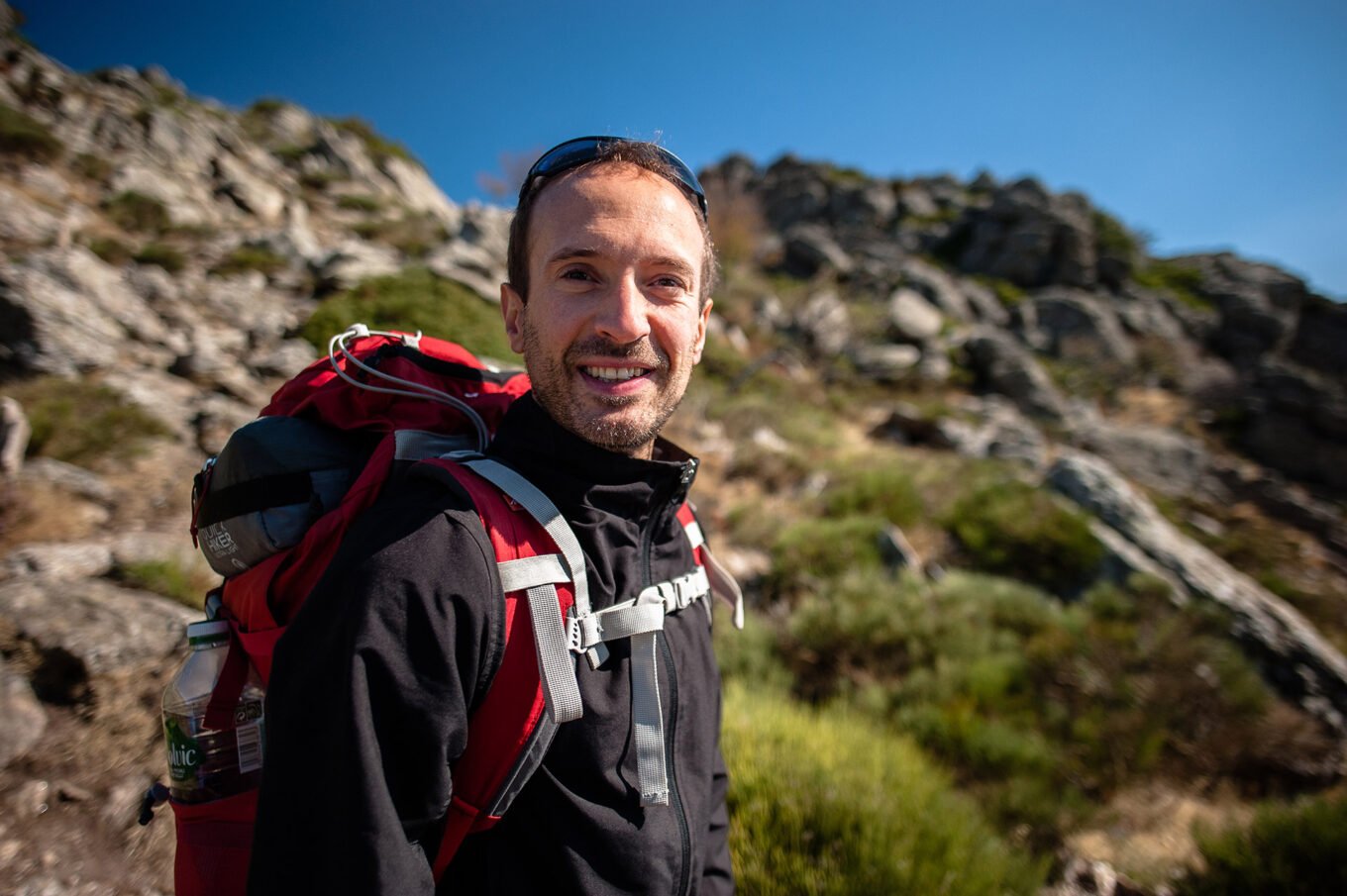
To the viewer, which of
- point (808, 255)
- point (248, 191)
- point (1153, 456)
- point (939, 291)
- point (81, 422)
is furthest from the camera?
point (808, 255)

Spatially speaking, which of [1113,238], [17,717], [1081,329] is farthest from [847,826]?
[1113,238]

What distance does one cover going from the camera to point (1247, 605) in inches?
213

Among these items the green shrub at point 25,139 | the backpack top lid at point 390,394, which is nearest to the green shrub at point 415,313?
the backpack top lid at point 390,394

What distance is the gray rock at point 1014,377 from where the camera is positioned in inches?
745

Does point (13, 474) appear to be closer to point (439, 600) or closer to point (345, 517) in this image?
point (345, 517)

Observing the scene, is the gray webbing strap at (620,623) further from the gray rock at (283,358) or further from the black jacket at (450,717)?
the gray rock at (283,358)

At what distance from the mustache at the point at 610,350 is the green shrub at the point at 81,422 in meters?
5.75

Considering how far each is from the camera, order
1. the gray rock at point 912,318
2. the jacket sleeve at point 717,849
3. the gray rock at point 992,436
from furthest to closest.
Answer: the gray rock at point 912,318
the gray rock at point 992,436
the jacket sleeve at point 717,849

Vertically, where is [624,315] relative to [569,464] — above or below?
above

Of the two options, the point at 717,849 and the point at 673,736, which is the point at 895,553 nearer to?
the point at 717,849

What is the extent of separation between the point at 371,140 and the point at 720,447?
36.4 m

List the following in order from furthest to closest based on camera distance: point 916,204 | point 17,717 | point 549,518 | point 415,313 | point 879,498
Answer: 1. point 916,204
2. point 415,313
3. point 879,498
4. point 17,717
5. point 549,518

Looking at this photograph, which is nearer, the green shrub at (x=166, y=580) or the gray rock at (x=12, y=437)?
the green shrub at (x=166, y=580)

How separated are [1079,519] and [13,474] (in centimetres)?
1004
